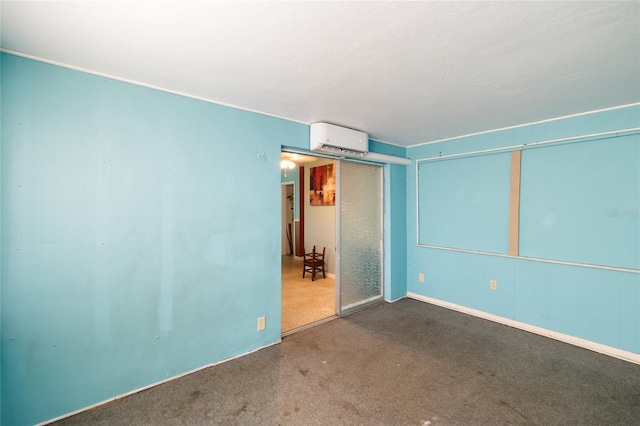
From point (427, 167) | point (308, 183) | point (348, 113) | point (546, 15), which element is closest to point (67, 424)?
point (348, 113)

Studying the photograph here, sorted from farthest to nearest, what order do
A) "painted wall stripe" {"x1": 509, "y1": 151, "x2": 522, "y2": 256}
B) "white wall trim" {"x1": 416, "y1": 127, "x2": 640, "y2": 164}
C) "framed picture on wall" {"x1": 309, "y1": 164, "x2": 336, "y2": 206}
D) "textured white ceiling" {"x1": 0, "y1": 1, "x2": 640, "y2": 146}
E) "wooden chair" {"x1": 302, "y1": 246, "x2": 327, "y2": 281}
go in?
"framed picture on wall" {"x1": 309, "y1": 164, "x2": 336, "y2": 206} → "wooden chair" {"x1": 302, "y1": 246, "x2": 327, "y2": 281} → "painted wall stripe" {"x1": 509, "y1": 151, "x2": 522, "y2": 256} → "white wall trim" {"x1": 416, "y1": 127, "x2": 640, "y2": 164} → "textured white ceiling" {"x1": 0, "y1": 1, "x2": 640, "y2": 146}

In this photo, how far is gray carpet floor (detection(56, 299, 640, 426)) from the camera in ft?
5.88

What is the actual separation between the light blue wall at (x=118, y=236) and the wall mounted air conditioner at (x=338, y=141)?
20.7 inches

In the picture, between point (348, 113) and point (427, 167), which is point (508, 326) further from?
point (348, 113)

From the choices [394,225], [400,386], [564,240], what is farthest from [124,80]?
[564,240]

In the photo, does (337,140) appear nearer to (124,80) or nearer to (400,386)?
(124,80)

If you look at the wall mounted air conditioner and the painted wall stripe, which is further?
the painted wall stripe

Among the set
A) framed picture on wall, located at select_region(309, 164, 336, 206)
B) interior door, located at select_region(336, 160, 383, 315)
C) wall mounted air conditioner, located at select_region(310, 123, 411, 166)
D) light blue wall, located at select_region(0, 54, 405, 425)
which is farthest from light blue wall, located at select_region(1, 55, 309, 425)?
framed picture on wall, located at select_region(309, 164, 336, 206)

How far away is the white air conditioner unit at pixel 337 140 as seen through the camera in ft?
9.37

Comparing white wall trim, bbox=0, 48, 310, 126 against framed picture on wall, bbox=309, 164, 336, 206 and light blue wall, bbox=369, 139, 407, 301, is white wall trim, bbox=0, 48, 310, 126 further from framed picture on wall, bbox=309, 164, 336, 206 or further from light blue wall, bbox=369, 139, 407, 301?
framed picture on wall, bbox=309, 164, 336, 206

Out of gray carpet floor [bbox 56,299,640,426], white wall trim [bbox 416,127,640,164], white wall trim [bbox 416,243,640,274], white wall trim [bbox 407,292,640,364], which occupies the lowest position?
gray carpet floor [bbox 56,299,640,426]

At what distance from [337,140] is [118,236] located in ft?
7.10

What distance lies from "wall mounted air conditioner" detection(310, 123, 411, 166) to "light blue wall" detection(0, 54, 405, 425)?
526mm

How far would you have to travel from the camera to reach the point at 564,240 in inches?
110
